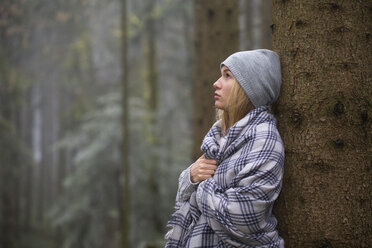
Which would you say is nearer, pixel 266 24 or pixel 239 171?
pixel 239 171

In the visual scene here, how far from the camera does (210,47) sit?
5.11 m

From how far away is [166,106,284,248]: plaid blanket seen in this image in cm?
189

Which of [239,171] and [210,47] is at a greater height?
[210,47]

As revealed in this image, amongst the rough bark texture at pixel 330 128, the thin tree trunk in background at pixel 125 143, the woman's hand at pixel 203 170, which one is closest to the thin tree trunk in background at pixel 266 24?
the thin tree trunk in background at pixel 125 143

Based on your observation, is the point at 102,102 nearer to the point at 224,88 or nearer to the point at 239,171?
the point at 224,88

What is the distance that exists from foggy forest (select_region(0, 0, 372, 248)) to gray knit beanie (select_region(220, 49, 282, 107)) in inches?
3.5

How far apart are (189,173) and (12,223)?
49.5 ft

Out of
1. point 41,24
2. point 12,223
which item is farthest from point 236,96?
point 12,223

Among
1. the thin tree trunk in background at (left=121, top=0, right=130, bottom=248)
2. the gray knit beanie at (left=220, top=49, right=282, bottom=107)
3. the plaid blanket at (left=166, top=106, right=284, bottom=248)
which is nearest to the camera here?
the plaid blanket at (left=166, top=106, right=284, bottom=248)

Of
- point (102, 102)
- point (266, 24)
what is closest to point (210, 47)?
point (266, 24)

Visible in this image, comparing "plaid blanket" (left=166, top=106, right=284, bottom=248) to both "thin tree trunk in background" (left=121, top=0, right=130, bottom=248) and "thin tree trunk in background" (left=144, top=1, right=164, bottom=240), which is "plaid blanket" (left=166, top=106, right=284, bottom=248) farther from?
"thin tree trunk in background" (left=144, top=1, right=164, bottom=240)

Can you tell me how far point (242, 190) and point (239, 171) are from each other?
128 millimetres

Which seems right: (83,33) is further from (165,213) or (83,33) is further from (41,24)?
(165,213)

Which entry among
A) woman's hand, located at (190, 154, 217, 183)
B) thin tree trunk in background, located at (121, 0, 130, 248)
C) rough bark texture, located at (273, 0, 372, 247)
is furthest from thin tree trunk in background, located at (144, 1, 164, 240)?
rough bark texture, located at (273, 0, 372, 247)
